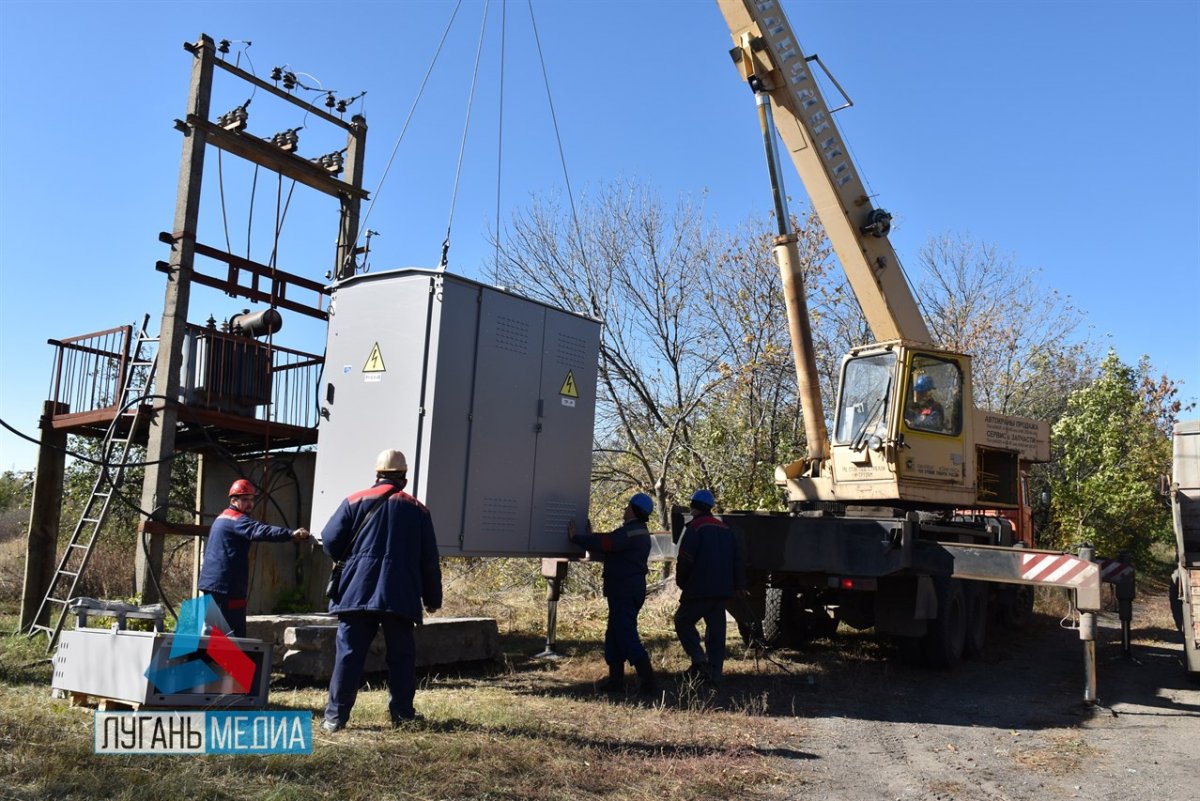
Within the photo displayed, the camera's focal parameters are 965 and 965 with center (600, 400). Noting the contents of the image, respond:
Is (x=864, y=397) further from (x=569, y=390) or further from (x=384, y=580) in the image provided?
(x=384, y=580)

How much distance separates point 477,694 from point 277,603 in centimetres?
414

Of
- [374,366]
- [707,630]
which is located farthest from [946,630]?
[374,366]

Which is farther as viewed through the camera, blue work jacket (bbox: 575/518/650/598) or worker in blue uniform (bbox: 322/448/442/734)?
blue work jacket (bbox: 575/518/650/598)

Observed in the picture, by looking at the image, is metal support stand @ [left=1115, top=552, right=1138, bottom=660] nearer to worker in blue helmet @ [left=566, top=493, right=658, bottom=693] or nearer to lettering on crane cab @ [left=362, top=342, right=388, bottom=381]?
worker in blue helmet @ [left=566, top=493, right=658, bottom=693]

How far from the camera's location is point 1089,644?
26.3ft

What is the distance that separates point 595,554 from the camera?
29.1 feet

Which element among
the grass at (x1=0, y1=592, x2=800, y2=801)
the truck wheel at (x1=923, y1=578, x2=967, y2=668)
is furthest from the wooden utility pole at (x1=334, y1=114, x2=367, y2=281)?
the truck wheel at (x1=923, y1=578, x2=967, y2=668)

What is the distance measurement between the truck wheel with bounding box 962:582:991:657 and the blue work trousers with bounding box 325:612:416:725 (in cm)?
681

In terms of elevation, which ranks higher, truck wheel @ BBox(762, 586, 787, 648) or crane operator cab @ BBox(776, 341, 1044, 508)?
crane operator cab @ BBox(776, 341, 1044, 508)

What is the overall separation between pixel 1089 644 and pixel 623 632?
12.7ft

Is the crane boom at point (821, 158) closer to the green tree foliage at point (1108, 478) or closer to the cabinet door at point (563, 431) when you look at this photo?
the cabinet door at point (563, 431)

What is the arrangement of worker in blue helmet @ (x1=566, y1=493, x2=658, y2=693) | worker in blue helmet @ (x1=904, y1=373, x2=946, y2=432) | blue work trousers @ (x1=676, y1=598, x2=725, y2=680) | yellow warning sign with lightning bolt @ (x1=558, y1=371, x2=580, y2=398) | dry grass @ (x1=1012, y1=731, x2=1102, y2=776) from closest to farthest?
dry grass @ (x1=1012, y1=731, x2=1102, y2=776) < worker in blue helmet @ (x1=566, y1=493, x2=658, y2=693) < blue work trousers @ (x1=676, y1=598, x2=725, y2=680) < yellow warning sign with lightning bolt @ (x1=558, y1=371, x2=580, y2=398) < worker in blue helmet @ (x1=904, y1=373, x2=946, y2=432)

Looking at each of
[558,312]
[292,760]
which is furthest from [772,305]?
[292,760]

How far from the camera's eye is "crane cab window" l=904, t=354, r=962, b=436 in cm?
970
